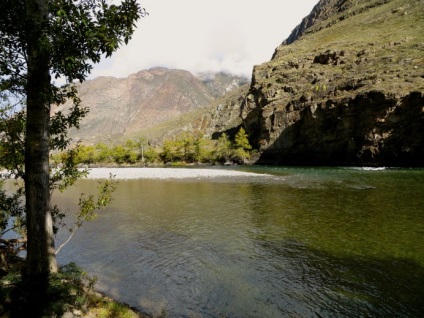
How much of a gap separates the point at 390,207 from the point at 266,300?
2084 centimetres

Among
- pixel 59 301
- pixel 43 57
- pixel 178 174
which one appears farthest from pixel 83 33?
pixel 178 174

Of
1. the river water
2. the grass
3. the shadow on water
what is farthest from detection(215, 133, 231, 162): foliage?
the grass

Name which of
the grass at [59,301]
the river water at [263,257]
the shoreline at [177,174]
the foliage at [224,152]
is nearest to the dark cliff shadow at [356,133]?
the foliage at [224,152]

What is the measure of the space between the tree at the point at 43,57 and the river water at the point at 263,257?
5.35 meters

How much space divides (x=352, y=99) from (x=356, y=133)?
10.7 metres

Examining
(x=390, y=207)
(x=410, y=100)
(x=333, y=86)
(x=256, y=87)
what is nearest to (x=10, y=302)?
(x=390, y=207)

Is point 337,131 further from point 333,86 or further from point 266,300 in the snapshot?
point 266,300

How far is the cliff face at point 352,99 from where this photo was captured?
82.7 m

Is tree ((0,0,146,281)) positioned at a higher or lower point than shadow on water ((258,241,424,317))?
higher

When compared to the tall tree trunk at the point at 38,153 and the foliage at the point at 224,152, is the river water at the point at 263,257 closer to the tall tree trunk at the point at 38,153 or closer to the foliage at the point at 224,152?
the tall tree trunk at the point at 38,153

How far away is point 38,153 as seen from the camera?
759cm

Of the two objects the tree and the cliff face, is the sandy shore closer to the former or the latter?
the cliff face

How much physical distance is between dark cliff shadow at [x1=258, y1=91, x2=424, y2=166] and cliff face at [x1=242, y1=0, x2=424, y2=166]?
0.81 feet

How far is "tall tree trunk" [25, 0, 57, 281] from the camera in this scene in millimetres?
6867
